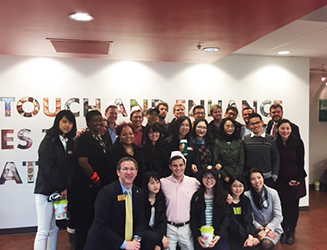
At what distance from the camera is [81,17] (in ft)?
8.70

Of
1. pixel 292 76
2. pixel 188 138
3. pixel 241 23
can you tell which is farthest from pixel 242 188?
pixel 292 76

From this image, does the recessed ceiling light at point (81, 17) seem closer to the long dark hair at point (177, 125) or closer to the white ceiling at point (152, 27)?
the white ceiling at point (152, 27)

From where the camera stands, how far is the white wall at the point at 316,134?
25.0ft

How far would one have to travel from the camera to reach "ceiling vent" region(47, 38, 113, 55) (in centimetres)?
358

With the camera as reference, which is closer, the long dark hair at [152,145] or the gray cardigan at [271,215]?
the gray cardigan at [271,215]

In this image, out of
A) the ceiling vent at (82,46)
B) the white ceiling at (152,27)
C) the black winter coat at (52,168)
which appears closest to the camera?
the white ceiling at (152,27)

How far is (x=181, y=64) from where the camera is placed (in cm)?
522

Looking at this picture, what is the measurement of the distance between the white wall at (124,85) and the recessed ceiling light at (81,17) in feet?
7.30

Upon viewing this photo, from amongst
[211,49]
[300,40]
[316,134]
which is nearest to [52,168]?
[211,49]

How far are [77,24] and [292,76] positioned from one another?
4.21m

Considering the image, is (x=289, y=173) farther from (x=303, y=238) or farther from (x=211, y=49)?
(x=211, y=49)

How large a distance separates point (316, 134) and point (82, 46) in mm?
6299

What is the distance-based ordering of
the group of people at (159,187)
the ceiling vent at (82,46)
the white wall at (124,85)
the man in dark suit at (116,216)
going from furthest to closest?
the white wall at (124,85) → the ceiling vent at (82,46) → the group of people at (159,187) → the man in dark suit at (116,216)

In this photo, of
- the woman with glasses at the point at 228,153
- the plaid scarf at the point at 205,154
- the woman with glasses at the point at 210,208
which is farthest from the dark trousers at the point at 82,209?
the woman with glasses at the point at 228,153
